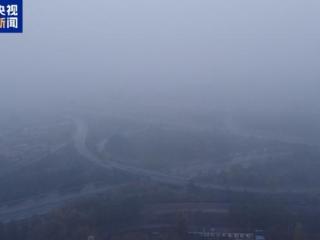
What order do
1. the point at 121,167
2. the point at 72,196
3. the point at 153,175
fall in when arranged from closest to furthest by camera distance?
the point at 72,196, the point at 153,175, the point at 121,167

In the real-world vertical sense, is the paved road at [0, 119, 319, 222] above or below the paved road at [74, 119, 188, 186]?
below

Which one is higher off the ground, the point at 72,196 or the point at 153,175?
the point at 153,175

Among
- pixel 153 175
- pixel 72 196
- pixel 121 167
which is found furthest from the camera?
pixel 121 167

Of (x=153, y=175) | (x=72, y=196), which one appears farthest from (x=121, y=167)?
(x=72, y=196)

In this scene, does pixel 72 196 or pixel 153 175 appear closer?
pixel 72 196

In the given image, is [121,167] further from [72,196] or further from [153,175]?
[72,196]

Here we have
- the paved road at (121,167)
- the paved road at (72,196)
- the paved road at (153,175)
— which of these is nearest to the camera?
the paved road at (72,196)

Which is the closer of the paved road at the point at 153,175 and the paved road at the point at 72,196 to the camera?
the paved road at the point at 72,196

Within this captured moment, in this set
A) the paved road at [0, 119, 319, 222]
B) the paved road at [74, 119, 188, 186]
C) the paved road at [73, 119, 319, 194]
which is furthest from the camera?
the paved road at [74, 119, 188, 186]

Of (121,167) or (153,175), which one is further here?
(121,167)

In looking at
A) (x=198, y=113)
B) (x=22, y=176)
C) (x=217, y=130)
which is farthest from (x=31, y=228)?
(x=198, y=113)

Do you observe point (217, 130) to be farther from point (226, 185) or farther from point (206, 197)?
point (206, 197)
